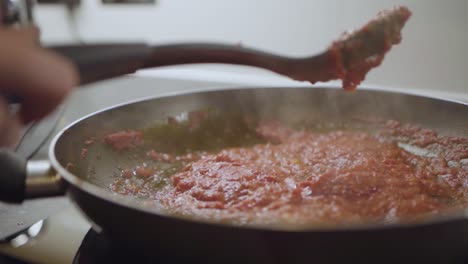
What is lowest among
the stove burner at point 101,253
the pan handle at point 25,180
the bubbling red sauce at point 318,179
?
the stove burner at point 101,253

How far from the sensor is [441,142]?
1.07 m

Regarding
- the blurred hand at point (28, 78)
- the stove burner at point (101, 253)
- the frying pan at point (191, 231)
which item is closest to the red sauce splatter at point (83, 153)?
the frying pan at point (191, 231)

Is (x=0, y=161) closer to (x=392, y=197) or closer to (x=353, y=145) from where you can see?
(x=392, y=197)

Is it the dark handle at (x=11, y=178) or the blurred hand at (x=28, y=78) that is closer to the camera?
the blurred hand at (x=28, y=78)

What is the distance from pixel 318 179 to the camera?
2.79 ft

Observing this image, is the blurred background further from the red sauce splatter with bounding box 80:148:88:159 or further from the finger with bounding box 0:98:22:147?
the finger with bounding box 0:98:22:147

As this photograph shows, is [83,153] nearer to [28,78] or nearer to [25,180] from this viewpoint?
[25,180]

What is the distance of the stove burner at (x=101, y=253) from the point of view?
648 millimetres

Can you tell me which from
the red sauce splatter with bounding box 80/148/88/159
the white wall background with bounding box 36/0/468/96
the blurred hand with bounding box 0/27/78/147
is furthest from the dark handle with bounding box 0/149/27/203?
the white wall background with bounding box 36/0/468/96

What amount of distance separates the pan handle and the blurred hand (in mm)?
107

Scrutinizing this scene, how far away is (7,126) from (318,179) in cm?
55

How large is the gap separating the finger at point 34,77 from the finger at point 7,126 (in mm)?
12

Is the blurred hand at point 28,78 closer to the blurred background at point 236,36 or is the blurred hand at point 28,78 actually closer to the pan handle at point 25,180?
the pan handle at point 25,180

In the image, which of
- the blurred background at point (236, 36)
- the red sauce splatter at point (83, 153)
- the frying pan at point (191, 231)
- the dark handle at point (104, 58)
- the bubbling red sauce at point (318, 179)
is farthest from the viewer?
the blurred background at point (236, 36)
